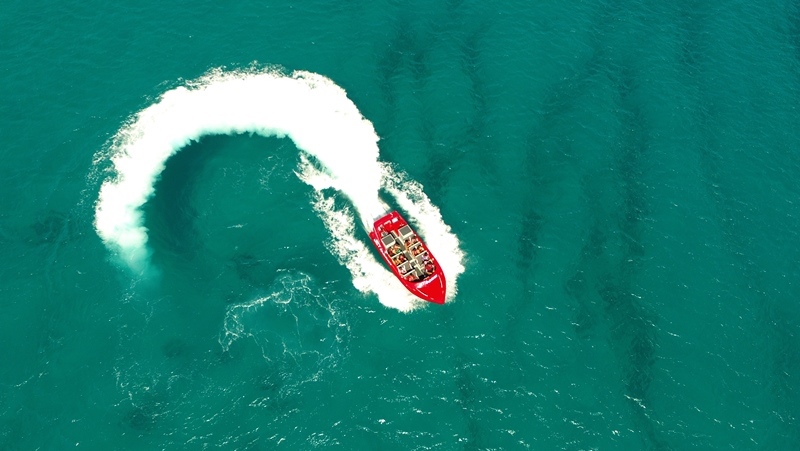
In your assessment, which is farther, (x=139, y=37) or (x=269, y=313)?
(x=139, y=37)

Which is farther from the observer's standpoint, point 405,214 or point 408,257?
point 405,214

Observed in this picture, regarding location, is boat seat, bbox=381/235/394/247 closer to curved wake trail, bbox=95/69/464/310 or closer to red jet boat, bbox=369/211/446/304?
red jet boat, bbox=369/211/446/304

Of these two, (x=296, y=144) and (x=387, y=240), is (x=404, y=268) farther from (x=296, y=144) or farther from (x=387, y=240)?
(x=296, y=144)

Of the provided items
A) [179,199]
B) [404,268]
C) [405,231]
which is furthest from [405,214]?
[179,199]

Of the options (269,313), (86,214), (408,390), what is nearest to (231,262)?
(269,313)

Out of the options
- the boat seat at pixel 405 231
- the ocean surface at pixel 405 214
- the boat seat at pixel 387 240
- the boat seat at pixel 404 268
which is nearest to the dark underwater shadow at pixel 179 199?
the ocean surface at pixel 405 214

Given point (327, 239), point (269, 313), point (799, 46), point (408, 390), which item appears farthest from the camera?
point (799, 46)

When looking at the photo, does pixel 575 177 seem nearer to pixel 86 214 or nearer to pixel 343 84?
pixel 343 84
